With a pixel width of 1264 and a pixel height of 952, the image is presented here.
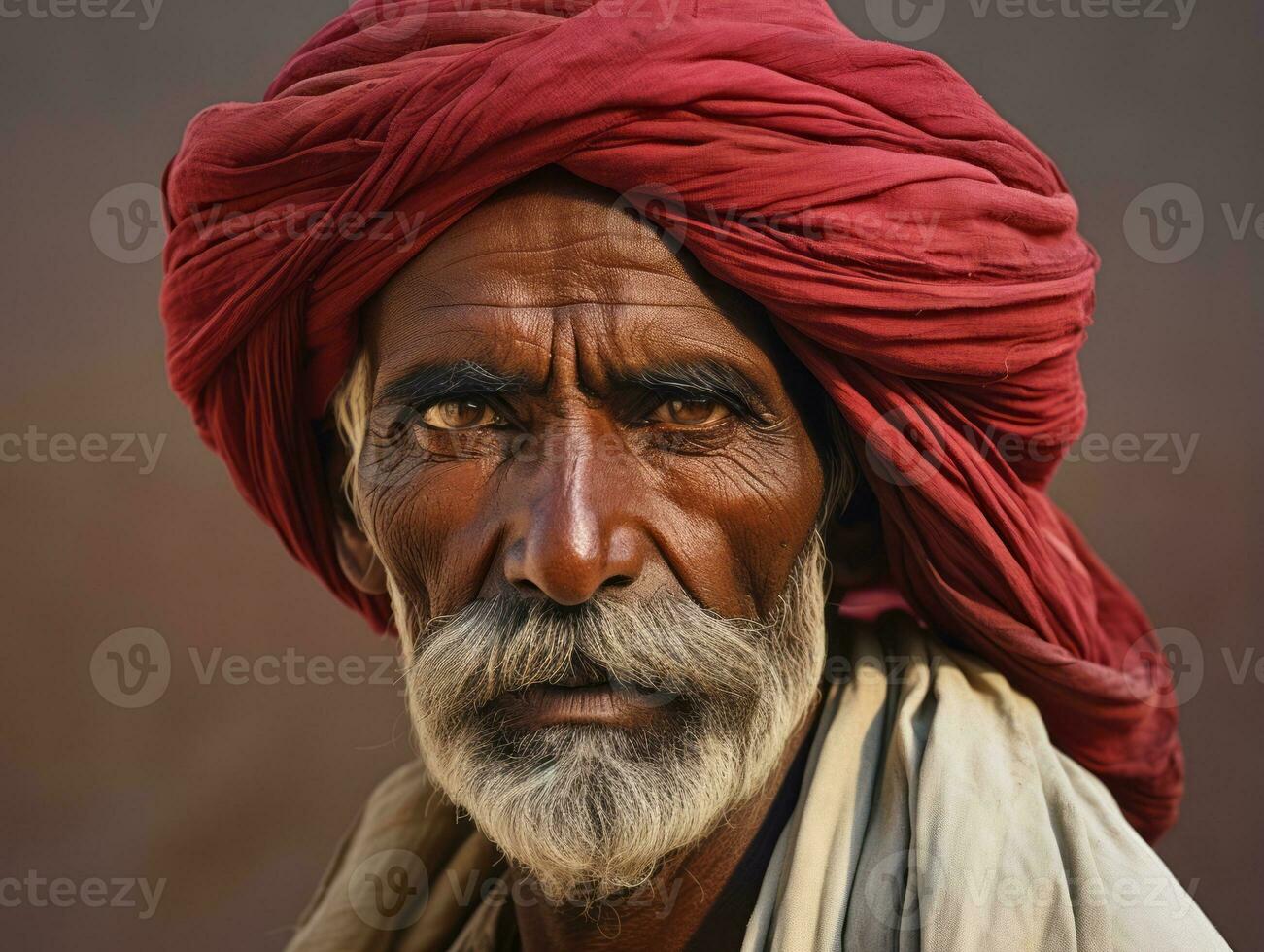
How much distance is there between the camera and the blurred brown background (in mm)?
3133

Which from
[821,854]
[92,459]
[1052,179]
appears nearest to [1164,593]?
[1052,179]

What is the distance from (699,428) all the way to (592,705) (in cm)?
40

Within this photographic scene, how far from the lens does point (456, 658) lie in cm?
166

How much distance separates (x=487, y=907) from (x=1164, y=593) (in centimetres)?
201

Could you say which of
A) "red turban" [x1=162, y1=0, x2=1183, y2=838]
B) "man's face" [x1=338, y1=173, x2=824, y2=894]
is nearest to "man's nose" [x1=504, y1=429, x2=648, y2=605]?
"man's face" [x1=338, y1=173, x2=824, y2=894]
